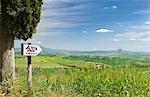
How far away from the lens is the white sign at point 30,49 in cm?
1017

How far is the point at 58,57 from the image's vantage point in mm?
25547

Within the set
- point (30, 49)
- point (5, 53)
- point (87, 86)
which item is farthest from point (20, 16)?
point (87, 86)

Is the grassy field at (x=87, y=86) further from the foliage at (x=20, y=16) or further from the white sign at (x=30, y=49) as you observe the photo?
the foliage at (x=20, y=16)

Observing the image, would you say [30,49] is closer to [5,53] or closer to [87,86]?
[5,53]

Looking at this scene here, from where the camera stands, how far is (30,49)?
1023 cm

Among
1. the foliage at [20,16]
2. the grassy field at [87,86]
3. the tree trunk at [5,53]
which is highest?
the foliage at [20,16]

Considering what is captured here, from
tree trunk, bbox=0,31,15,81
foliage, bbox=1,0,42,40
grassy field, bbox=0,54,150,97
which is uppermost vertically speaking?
foliage, bbox=1,0,42,40

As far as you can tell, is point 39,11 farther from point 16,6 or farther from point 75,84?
point 75,84

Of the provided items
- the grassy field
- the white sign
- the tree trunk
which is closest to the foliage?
the tree trunk

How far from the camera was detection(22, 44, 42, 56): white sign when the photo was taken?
10.2 metres

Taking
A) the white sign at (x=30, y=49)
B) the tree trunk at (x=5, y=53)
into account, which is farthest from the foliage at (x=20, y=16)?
the white sign at (x=30, y=49)

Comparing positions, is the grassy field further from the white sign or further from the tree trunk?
the white sign

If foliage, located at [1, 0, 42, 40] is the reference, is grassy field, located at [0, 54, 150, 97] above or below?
below

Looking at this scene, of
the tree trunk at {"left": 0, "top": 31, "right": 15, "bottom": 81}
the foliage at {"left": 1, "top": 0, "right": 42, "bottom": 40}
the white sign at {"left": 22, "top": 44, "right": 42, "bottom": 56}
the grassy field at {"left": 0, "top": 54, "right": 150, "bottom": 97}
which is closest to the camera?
the grassy field at {"left": 0, "top": 54, "right": 150, "bottom": 97}
